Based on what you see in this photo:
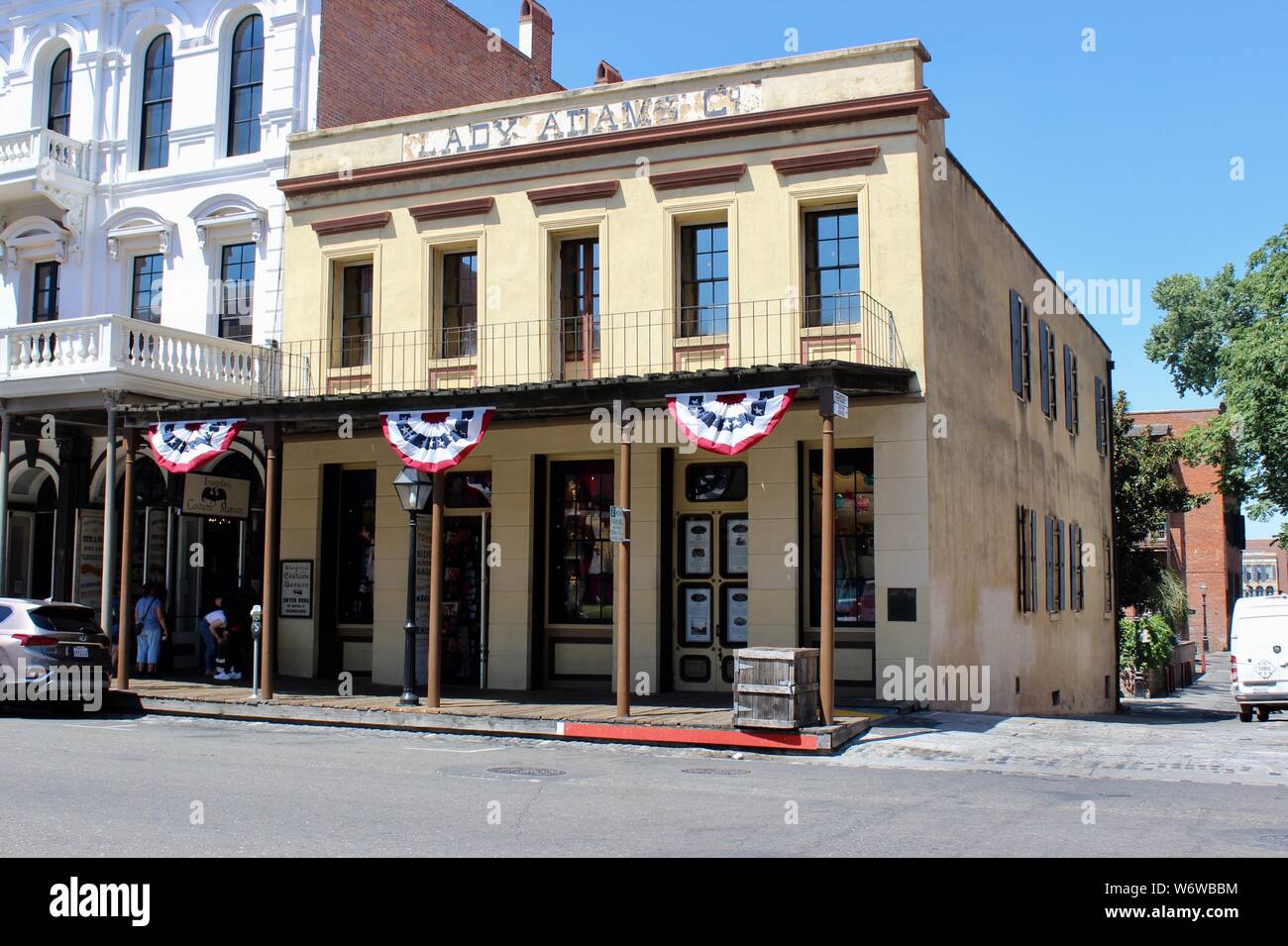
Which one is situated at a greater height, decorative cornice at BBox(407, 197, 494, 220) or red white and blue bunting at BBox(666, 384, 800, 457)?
decorative cornice at BBox(407, 197, 494, 220)

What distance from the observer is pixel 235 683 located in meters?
19.3

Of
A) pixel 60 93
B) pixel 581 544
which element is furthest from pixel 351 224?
pixel 60 93

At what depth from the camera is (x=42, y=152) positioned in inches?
898

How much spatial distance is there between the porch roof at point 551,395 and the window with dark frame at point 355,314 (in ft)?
6.45

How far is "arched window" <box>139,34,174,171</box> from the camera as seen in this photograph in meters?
23.3

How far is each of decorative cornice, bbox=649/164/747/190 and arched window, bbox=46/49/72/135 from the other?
1264cm

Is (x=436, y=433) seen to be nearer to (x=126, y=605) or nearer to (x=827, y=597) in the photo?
(x=126, y=605)

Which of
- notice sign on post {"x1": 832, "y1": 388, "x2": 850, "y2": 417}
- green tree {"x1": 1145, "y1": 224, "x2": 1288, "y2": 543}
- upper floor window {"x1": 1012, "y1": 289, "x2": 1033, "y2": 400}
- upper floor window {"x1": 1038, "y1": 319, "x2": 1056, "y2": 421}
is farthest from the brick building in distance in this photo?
notice sign on post {"x1": 832, "y1": 388, "x2": 850, "y2": 417}

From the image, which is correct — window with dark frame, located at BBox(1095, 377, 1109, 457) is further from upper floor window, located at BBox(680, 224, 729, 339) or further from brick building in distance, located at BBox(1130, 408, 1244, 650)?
brick building in distance, located at BBox(1130, 408, 1244, 650)

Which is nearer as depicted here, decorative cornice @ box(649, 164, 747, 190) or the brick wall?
decorative cornice @ box(649, 164, 747, 190)

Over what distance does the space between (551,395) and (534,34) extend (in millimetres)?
16785

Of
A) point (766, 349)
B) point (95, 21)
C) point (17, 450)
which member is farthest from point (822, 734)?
point (95, 21)
